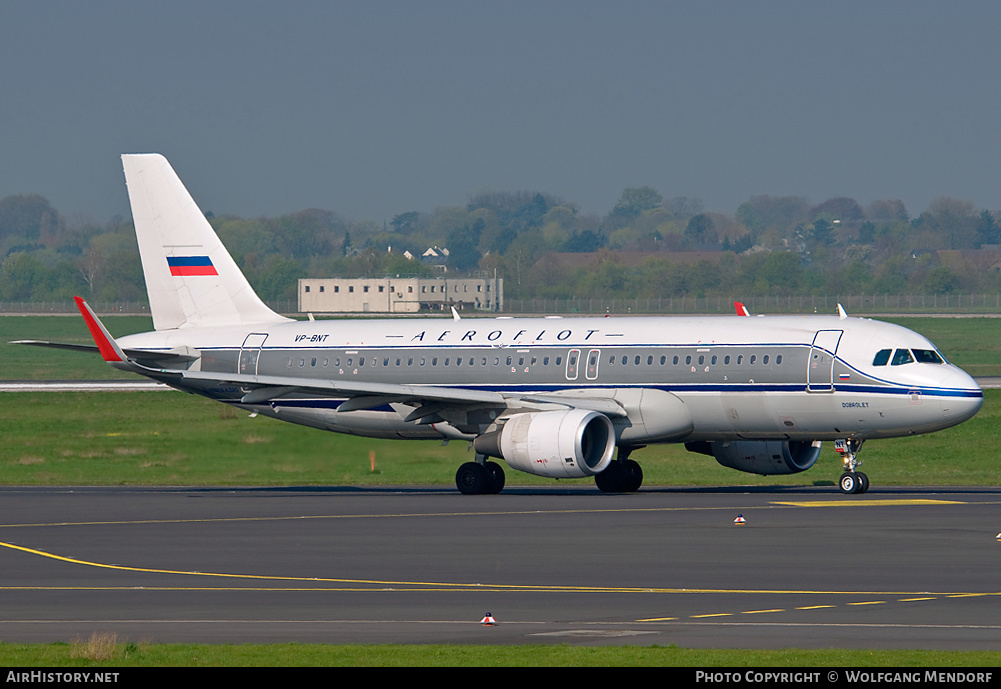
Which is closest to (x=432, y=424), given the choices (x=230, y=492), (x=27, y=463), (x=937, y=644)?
(x=230, y=492)

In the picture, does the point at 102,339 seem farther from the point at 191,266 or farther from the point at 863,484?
the point at 863,484

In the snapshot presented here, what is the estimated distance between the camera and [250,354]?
5319cm

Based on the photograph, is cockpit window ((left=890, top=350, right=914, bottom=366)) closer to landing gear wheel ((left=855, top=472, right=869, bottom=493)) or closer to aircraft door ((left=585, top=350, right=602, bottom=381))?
landing gear wheel ((left=855, top=472, right=869, bottom=493))

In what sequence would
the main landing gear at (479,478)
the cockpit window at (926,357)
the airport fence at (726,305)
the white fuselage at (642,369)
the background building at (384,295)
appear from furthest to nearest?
the background building at (384,295), the airport fence at (726,305), the main landing gear at (479,478), the cockpit window at (926,357), the white fuselage at (642,369)

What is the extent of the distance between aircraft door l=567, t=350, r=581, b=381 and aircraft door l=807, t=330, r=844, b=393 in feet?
21.7

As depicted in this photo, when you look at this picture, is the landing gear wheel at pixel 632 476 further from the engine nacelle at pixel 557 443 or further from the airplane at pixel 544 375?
the engine nacelle at pixel 557 443

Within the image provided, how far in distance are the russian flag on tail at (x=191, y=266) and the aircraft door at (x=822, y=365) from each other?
65.1 ft

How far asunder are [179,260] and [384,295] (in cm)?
13236

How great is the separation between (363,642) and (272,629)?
1.83 meters

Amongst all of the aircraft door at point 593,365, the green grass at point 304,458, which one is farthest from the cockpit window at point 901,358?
the aircraft door at point 593,365

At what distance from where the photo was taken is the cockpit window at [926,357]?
148ft

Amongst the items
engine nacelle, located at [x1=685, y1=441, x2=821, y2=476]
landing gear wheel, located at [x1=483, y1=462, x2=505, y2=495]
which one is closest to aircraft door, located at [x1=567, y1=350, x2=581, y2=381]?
landing gear wheel, located at [x1=483, y1=462, x2=505, y2=495]

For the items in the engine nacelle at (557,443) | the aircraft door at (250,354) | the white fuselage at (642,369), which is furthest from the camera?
the aircraft door at (250,354)

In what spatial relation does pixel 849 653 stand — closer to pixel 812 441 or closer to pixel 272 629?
pixel 272 629
